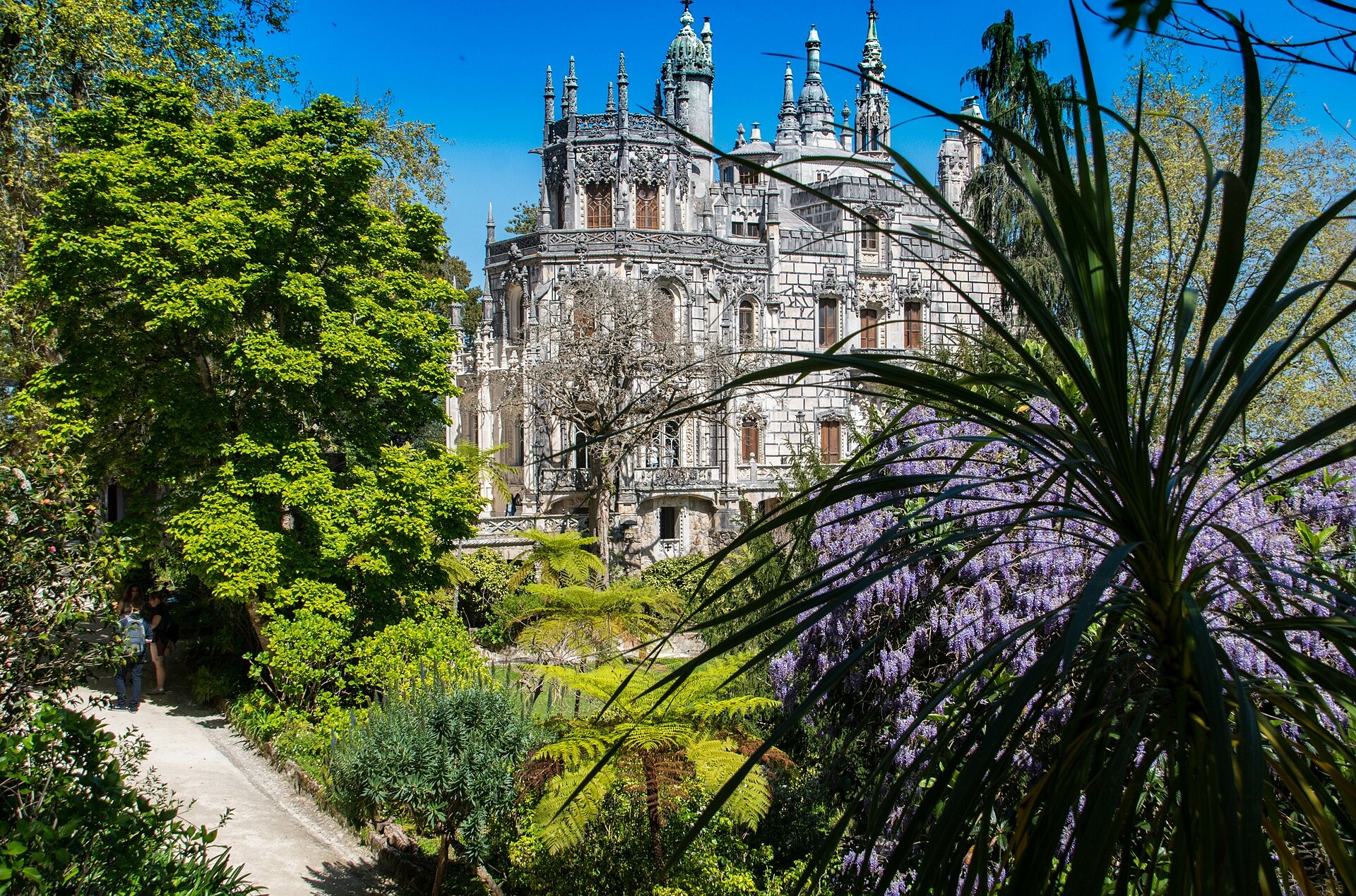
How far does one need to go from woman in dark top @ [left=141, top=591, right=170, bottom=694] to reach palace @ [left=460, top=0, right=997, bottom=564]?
495 inches

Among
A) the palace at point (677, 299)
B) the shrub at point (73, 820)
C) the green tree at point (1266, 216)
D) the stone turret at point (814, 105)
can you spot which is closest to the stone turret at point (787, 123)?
the stone turret at point (814, 105)

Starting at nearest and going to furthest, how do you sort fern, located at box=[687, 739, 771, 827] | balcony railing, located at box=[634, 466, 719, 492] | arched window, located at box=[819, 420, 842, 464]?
fern, located at box=[687, 739, 771, 827] < balcony railing, located at box=[634, 466, 719, 492] < arched window, located at box=[819, 420, 842, 464]

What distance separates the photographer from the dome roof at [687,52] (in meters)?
54.1

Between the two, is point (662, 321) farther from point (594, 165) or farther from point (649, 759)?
point (649, 759)

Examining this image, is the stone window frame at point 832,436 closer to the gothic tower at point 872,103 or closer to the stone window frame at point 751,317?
the stone window frame at point 751,317

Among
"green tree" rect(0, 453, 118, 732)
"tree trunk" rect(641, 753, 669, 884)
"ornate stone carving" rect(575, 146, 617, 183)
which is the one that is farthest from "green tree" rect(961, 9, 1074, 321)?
"green tree" rect(0, 453, 118, 732)

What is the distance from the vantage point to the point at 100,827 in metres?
5.75

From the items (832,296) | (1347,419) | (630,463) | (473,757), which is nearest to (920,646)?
(473,757)

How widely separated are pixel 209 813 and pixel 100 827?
7.13 metres

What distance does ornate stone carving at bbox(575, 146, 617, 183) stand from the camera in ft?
114

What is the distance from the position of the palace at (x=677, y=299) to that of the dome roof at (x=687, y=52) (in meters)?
17.3

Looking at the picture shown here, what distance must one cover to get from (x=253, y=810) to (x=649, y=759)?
620 cm

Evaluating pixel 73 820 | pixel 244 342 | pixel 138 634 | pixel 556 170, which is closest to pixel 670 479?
pixel 556 170

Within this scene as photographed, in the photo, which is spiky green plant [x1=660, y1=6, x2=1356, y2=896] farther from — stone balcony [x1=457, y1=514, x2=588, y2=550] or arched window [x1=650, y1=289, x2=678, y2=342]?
arched window [x1=650, y1=289, x2=678, y2=342]
